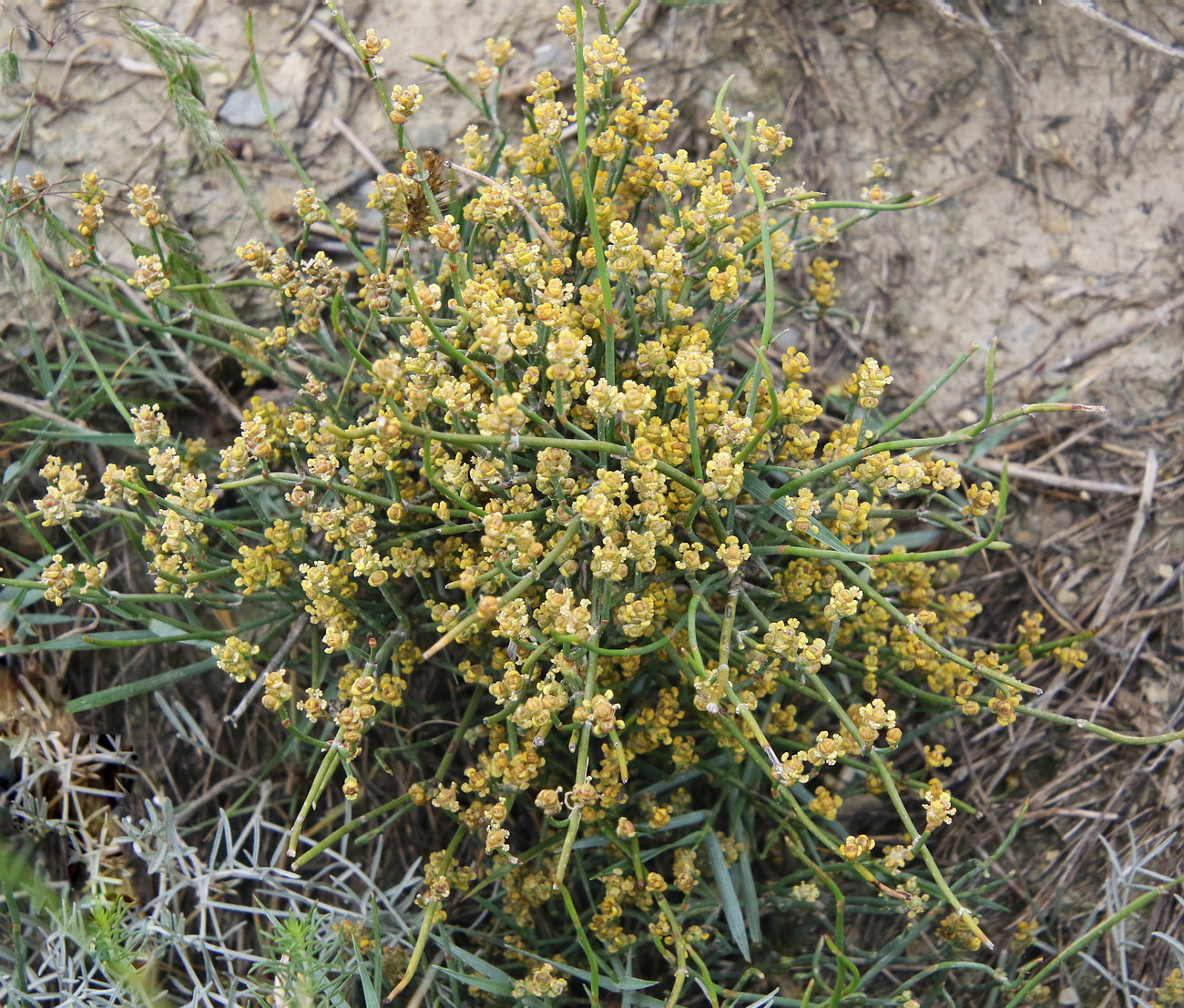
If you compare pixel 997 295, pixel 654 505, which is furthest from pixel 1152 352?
pixel 654 505

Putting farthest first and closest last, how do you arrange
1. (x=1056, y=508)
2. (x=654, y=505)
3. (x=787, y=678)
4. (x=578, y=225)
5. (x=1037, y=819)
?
(x=1056, y=508) → (x=1037, y=819) → (x=578, y=225) → (x=787, y=678) → (x=654, y=505)

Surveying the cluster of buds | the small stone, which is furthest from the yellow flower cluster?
the small stone

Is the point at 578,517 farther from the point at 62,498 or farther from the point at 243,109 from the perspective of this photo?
the point at 243,109

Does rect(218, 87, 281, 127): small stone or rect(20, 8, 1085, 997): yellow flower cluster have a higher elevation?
rect(218, 87, 281, 127): small stone

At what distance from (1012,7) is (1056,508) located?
1318 millimetres

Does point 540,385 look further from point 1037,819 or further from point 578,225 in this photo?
point 1037,819

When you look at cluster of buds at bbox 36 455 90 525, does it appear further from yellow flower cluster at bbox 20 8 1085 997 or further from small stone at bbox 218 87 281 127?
small stone at bbox 218 87 281 127

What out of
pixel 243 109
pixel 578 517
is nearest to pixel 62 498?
pixel 578 517

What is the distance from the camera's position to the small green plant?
5.49ft

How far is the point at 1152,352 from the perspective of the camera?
103 inches

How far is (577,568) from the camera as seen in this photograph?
1.83 metres

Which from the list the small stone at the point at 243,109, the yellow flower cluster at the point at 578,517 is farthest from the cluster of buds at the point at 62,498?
the small stone at the point at 243,109

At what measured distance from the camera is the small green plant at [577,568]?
167cm

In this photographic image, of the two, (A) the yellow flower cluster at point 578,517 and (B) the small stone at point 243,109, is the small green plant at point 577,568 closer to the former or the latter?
(A) the yellow flower cluster at point 578,517
